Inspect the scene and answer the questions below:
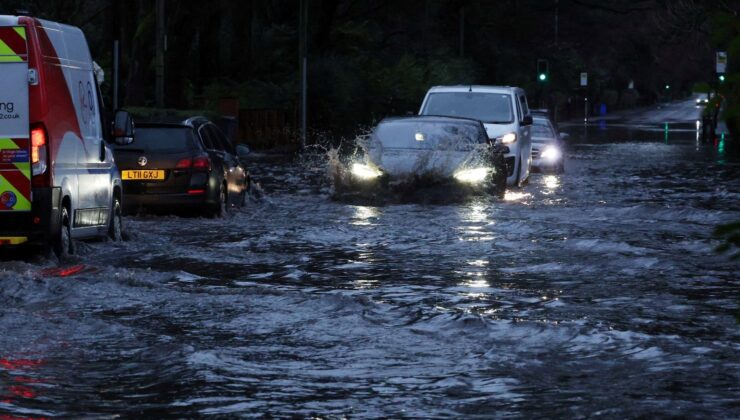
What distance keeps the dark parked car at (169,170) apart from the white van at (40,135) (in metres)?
4.65

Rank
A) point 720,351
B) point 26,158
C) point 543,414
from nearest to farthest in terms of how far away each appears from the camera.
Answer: point 543,414
point 720,351
point 26,158

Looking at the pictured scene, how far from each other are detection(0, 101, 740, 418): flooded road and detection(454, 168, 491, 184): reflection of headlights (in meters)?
2.75

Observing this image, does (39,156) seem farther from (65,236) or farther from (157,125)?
(157,125)

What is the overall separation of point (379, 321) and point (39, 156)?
404cm

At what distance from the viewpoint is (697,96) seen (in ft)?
17.8

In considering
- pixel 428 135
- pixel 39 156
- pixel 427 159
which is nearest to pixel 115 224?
pixel 39 156

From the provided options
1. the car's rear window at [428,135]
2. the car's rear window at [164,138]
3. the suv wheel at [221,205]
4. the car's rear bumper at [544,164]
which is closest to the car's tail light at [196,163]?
the car's rear window at [164,138]

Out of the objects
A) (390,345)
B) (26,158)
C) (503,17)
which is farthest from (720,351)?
(503,17)

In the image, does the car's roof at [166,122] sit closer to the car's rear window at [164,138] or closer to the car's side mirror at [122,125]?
the car's rear window at [164,138]

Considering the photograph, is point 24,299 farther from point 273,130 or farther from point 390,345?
point 273,130

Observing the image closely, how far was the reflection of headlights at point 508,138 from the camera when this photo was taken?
2630 cm

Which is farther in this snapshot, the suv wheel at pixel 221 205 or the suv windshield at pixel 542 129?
the suv windshield at pixel 542 129

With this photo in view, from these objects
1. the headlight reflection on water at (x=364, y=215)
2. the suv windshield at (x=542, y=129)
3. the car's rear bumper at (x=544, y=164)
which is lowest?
the headlight reflection on water at (x=364, y=215)

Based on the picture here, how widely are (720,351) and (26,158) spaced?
634 cm
